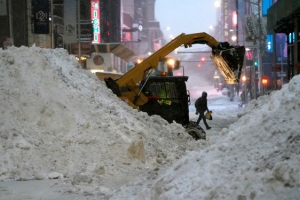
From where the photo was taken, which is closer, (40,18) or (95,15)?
(40,18)

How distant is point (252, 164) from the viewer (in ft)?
16.2

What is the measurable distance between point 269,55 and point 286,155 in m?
51.0

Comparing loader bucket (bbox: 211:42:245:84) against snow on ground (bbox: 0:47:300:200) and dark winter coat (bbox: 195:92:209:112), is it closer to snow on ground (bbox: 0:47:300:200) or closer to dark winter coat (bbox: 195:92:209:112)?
snow on ground (bbox: 0:47:300:200)

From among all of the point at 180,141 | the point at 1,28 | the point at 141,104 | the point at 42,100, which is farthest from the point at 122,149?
the point at 1,28

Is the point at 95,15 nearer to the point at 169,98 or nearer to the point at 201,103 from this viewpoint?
the point at 201,103

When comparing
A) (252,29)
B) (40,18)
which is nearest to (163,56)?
(40,18)

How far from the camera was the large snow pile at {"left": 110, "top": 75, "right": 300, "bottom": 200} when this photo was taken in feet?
14.5

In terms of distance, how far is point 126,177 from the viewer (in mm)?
8312

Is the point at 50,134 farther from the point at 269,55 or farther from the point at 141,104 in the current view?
the point at 269,55

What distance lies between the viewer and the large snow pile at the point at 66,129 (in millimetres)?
8406

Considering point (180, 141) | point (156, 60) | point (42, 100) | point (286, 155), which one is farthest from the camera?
point (156, 60)

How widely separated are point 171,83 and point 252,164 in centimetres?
892

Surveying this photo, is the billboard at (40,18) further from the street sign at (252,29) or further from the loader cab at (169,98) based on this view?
the street sign at (252,29)

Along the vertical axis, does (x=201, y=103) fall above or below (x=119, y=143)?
above
